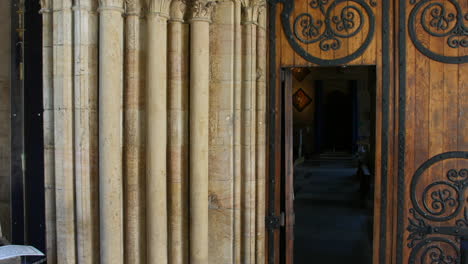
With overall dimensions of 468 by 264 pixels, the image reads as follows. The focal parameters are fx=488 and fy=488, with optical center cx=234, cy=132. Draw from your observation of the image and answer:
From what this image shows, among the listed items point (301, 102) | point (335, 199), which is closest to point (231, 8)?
point (335, 199)

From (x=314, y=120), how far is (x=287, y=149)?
13.6m

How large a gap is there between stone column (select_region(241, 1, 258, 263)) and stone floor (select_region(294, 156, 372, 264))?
3.72ft

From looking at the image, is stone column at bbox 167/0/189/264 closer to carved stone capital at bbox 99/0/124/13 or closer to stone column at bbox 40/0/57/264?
carved stone capital at bbox 99/0/124/13

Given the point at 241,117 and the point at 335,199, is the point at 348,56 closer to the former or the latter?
the point at 241,117

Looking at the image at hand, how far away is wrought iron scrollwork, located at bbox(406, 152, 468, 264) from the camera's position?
3.37 metres

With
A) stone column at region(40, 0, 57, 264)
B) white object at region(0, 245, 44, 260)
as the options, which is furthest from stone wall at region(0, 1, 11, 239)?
white object at region(0, 245, 44, 260)

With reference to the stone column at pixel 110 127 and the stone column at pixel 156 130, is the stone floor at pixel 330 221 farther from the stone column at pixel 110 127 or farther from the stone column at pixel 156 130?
the stone column at pixel 110 127

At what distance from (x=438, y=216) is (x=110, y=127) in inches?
91.6

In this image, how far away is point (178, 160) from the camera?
288 centimetres

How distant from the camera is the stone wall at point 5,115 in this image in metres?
3.30

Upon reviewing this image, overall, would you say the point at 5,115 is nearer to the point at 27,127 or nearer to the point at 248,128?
the point at 27,127

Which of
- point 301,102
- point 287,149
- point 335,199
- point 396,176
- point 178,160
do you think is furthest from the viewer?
point 301,102

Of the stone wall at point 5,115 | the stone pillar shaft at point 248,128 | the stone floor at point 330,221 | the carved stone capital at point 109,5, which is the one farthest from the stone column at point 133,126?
the stone floor at point 330,221

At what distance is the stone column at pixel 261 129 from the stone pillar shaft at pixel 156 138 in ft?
2.86
